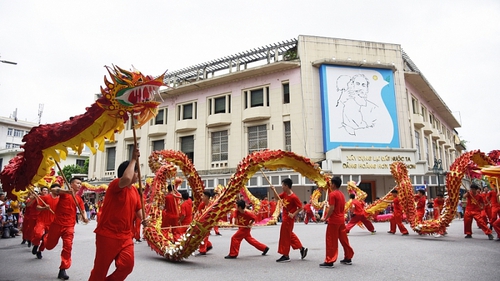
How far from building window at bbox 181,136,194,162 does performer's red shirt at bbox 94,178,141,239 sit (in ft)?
69.6

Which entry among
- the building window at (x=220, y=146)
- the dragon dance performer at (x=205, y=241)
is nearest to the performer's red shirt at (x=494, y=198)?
the dragon dance performer at (x=205, y=241)

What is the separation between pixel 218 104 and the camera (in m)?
24.5

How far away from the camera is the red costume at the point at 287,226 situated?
6671 mm

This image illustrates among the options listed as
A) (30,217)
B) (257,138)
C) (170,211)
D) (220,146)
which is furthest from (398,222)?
(220,146)

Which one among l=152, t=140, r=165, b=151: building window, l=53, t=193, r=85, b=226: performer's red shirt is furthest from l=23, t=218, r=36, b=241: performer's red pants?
l=152, t=140, r=165, b=151: building window

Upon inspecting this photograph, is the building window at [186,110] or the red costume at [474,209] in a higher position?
the building window at [186,110]

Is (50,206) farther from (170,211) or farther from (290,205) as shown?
(290,205)

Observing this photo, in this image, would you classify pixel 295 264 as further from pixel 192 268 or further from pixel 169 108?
pixel 169 108

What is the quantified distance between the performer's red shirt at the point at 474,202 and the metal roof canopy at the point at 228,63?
48.5ft

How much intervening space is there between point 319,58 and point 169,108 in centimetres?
1223

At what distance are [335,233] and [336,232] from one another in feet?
0.09

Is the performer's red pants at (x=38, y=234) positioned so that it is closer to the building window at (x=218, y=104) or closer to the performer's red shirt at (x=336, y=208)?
the performer's red shirt at (x=336, y=208)

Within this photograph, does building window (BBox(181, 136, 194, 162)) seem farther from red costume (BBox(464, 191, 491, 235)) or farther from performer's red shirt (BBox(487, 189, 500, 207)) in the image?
performer's red shirt (BBox(487, 189, 500, 207))

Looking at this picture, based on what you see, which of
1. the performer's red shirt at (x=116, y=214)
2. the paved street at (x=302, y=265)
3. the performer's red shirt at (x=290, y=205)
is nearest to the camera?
the performer's red shirt at (x=116, y=214)
